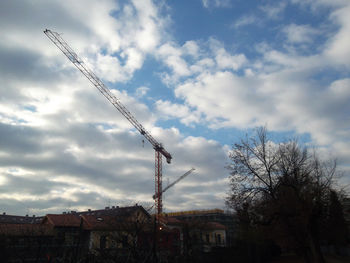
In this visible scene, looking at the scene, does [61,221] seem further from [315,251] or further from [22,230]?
[315,251]

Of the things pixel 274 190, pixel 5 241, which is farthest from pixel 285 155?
pixel 5 241

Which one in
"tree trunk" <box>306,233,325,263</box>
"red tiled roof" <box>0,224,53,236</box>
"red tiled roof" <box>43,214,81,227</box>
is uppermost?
"red tiled roof" <box>43,214,81,227</box>

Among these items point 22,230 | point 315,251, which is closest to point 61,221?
point 22,230

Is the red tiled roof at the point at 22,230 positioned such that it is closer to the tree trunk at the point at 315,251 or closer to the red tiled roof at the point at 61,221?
the red tiled roof at the point at 61,221

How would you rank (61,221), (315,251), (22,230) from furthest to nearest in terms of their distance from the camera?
1. (61,221)
2. (22,230)
3. (315,251)

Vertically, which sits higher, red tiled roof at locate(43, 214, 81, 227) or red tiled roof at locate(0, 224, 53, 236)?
red tiled roof at locate(43, 214, 81, 227)

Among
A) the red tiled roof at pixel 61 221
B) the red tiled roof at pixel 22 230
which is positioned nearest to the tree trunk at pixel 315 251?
the red tiled roof at pixel 22 230

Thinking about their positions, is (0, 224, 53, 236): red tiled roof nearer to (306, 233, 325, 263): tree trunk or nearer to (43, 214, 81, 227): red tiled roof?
(43, 214, 81, 227): red tiled roof

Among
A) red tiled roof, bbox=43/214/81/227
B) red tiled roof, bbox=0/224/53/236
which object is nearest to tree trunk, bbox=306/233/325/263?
red tiled roof, bbox=0/224/53/236

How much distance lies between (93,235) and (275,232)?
771 inches

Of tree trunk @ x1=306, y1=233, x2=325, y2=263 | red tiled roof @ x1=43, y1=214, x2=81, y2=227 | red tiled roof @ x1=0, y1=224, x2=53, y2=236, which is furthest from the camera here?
red tiled roof @ x1=43, y1=214, x2=81, y2=227

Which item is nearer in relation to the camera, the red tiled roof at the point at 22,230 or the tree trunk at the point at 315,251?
the red tiled roof at the point at 22,230

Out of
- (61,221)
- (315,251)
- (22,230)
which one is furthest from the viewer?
(61,221)

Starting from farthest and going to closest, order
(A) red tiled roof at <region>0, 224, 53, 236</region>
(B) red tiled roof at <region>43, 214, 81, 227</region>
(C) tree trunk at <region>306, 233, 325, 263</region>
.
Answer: (B) red tiled roof at <region>43, 214, 81, 227</region> → (C) tree trunk at <region>306, 233, 325, 263</region> → (A) red tiled roof at <region>0, 224, 53, 236</region>
